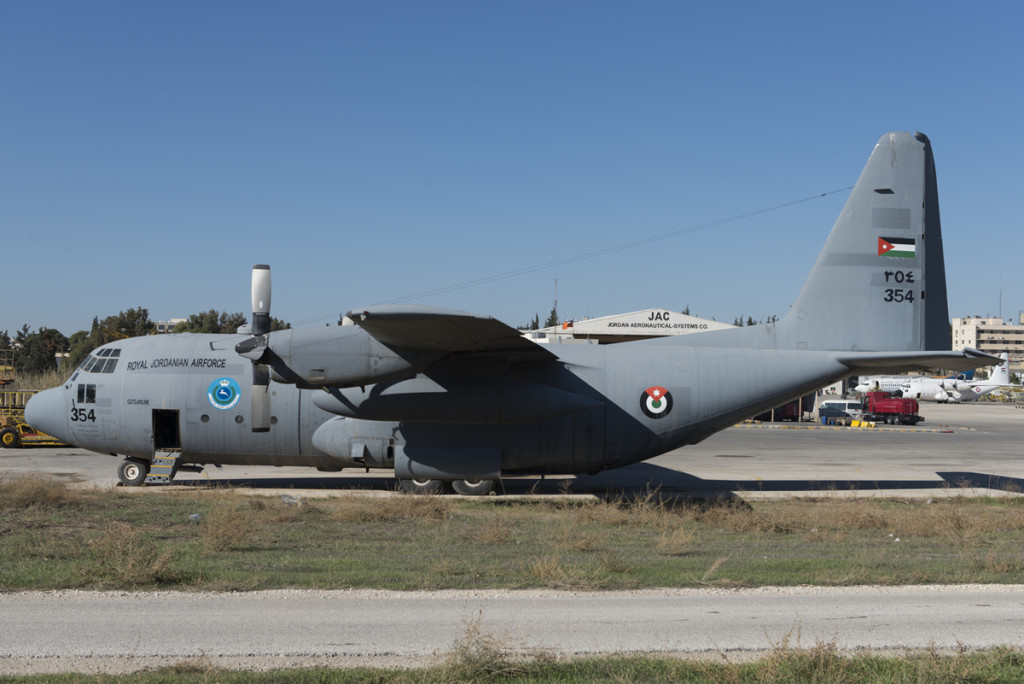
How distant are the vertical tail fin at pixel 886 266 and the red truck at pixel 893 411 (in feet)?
127

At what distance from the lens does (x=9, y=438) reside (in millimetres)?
31250

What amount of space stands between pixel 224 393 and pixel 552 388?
848cm

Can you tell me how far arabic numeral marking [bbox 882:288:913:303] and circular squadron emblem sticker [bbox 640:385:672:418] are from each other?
6.31 meters

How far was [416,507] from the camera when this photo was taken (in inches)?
682

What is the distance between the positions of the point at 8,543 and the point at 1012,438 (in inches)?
1804

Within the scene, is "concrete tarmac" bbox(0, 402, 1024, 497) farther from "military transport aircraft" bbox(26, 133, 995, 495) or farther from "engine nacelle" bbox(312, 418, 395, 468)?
"military transport aircraft" bbox(26, 133, 995, 495)

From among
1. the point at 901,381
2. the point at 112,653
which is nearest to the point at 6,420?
the point at 112,653

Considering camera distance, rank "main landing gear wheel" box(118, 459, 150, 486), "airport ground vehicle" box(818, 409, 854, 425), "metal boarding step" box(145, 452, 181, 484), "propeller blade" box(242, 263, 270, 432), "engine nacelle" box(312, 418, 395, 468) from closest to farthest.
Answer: "propeller blade" box(242, 263, 270, 432)
"engine nacelle" box(312, 418, 395, 468)
"metal boarding step" box(145, 452, 181, 484)
"main landing gear wheel" box(118, 459, 150, 486)
"airport ground vehicle" box(818, 409, 854, 425)

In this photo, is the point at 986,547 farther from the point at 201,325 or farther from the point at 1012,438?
the point at 201,325

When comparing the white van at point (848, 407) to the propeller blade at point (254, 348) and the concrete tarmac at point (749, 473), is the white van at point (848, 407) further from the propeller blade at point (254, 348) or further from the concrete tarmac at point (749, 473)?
the propeller blade at point (254, 348)

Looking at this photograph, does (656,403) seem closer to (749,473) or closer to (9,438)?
(749,473)

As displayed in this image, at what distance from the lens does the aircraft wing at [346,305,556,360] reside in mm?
14547

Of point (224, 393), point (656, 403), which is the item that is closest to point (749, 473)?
point (656, 403)

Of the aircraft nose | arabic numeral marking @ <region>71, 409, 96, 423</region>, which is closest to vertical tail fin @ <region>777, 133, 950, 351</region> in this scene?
arabic numeral marking @ <region>71, 409, 96, 423</region>
